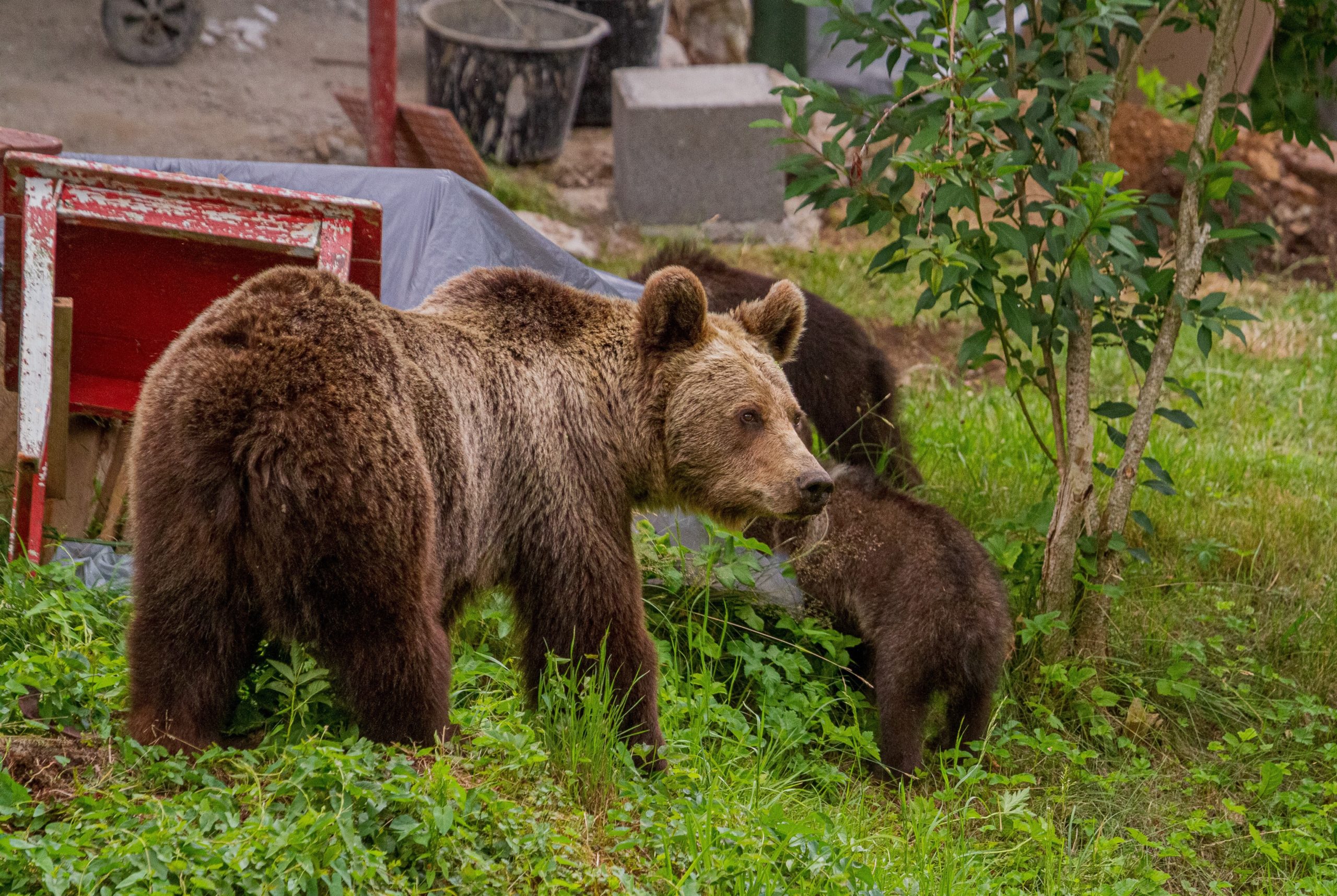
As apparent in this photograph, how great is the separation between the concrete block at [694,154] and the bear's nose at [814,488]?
6930mm

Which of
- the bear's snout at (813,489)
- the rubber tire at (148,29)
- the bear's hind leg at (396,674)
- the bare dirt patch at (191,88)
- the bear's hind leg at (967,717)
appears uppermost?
the bear's snout at (813,489)

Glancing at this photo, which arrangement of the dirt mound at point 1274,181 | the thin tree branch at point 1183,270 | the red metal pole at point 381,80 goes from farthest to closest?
1. the dirt mound at point 1274,181
2. the red metal pole at point 381,80
3. the thin tree branch at point 1183,270

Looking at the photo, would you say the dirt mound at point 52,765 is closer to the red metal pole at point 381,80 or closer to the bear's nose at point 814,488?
the bear's nose at point 814,488

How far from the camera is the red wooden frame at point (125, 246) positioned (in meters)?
3.80

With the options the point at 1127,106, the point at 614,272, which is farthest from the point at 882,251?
the point at 1127,106

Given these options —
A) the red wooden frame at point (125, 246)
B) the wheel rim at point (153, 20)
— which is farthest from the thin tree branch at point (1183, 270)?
the wheel rim at point (153, 20)

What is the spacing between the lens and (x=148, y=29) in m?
11.1

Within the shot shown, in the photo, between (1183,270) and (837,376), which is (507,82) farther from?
(1183,270)

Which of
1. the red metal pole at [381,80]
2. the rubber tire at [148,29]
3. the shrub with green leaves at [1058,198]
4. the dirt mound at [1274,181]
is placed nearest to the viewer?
the shrub with green leaves at [1058,198]

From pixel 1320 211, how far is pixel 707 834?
9936mm

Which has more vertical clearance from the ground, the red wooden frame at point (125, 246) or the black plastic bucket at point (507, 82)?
the red wooden frame at point (125, 246)

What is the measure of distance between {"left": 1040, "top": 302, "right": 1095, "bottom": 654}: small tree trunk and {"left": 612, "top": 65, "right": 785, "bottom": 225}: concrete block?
5346 mm

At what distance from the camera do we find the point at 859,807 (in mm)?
4020

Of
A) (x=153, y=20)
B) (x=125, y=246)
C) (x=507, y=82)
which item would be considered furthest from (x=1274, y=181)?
(x=125, y=246)
